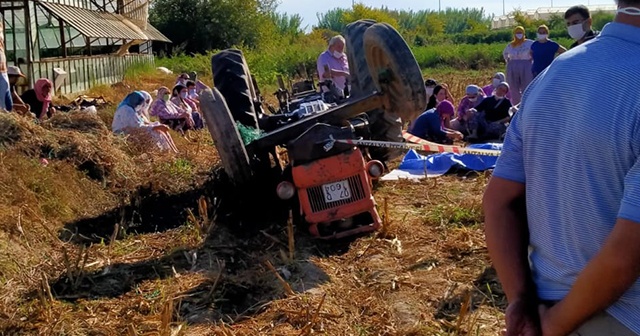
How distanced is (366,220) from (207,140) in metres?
5.68

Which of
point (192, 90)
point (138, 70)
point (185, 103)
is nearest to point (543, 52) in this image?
point (185, 103)

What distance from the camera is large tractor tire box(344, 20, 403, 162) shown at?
6910mm

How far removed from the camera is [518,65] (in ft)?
38.4

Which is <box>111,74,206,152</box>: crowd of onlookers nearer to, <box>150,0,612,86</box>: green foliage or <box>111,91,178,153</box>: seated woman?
<box>111,91,178,153</box>: seated woman

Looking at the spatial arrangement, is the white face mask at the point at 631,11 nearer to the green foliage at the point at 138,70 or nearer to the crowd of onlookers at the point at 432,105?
the crowd of onlookers at the point at 432,105

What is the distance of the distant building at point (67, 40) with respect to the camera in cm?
1698

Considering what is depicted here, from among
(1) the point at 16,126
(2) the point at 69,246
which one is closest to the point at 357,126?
(2) the point at 69,246

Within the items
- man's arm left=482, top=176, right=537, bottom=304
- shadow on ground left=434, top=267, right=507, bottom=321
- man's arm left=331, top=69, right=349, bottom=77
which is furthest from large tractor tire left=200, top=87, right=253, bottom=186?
man's arm left=331, top=69, right=349, bottom=77

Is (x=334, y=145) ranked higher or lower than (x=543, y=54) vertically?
lower

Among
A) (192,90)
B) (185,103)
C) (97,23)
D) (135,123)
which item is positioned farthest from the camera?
(97,23)

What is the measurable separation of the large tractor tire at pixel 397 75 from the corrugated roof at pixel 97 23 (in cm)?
1365

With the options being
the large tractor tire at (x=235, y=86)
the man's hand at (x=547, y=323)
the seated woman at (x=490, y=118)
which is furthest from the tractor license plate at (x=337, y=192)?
the seated woman at (x=490, y=118)

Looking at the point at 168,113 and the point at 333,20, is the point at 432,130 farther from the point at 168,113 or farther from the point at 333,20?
the point at 333,20

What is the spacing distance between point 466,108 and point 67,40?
12.7 metres
